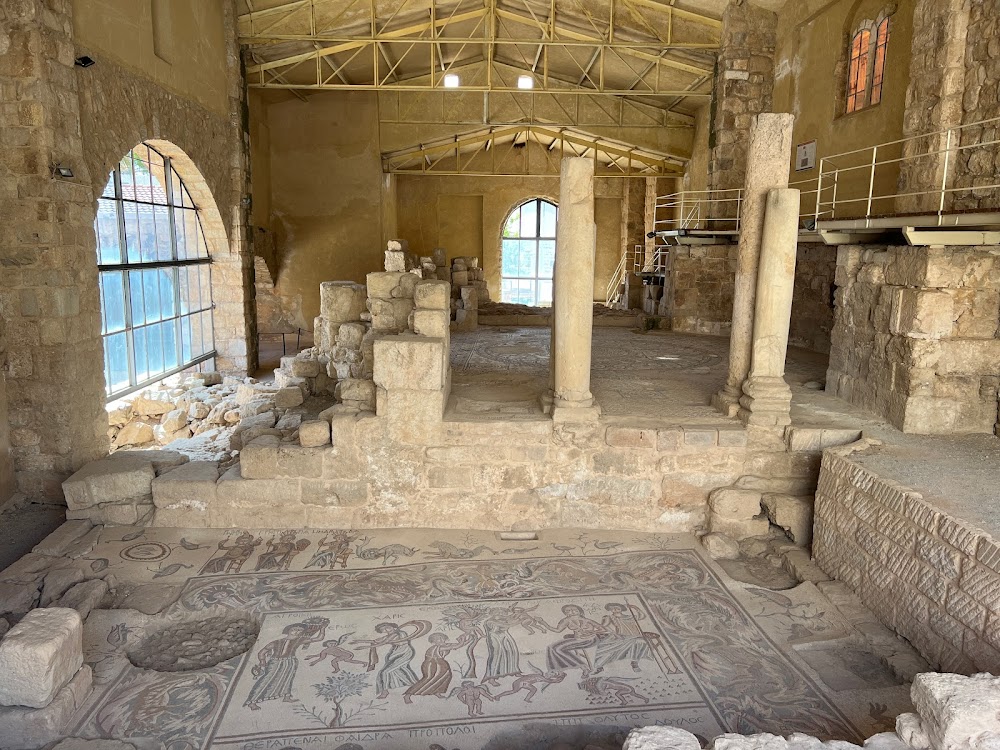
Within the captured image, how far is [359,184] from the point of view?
63.9 feet

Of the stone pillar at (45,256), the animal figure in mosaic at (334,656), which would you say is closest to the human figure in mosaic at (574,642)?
the animal figure in mosaic at (334,656)

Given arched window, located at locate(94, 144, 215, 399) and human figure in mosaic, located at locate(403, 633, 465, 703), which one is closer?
human figure in mosaic, located at locate(403, 633, 465, 703)

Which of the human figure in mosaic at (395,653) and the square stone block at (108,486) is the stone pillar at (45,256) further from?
the human figure in mosaic at (395,653)

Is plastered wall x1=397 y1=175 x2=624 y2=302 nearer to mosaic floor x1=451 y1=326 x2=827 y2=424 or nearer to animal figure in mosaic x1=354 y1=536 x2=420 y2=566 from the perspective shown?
mosaic floor x1=451 y1=326 x2=827 y2=424

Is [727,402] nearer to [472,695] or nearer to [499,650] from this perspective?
[499,650]

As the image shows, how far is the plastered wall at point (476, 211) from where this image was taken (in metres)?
25.3

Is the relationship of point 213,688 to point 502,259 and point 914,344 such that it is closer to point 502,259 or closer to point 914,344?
point 914,344

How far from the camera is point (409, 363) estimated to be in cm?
692

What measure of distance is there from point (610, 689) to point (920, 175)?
27.2ft

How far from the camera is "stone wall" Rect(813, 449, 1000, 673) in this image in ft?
15.2

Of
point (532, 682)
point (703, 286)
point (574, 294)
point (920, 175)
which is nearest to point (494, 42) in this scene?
point (703, 286)

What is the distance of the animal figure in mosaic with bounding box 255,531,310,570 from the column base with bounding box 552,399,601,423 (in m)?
2.74

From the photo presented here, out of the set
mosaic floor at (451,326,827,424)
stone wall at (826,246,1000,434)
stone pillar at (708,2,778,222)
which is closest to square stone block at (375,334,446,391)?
mosaic floor at (451,326,827,424)

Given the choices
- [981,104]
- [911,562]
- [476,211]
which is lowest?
[911,562]
